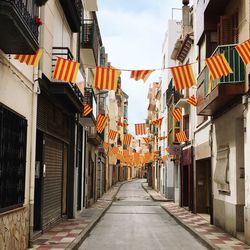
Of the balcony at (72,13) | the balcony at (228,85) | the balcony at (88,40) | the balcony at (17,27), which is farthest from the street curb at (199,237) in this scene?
the balcony at (88,40)

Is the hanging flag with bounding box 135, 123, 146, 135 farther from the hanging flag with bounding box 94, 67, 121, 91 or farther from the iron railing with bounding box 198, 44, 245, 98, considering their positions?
the hanging flag with bounding box 94, 67, 121, 91

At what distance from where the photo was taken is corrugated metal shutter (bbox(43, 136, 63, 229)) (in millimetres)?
15773

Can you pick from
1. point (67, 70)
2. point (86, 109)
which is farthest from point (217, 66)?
point (86, 109)

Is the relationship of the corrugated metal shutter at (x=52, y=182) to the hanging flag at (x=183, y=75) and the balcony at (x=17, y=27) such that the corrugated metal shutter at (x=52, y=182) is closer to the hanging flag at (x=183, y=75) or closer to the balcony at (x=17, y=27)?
the hanging flag at (x=183, y=75)

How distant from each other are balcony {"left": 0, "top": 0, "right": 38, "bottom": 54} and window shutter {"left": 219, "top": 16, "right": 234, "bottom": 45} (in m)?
7.58

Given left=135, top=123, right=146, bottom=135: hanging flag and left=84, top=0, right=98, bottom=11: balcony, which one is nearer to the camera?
left=84, top=0, right=98, bottom=11: balcony

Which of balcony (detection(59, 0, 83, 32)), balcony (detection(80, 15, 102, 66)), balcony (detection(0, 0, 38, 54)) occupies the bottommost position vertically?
balcony (detection(0, 0, 38, 54))

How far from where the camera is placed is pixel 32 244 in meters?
12.6

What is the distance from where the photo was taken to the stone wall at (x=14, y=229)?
32.1ft

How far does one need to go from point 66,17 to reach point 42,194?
22.1 ft

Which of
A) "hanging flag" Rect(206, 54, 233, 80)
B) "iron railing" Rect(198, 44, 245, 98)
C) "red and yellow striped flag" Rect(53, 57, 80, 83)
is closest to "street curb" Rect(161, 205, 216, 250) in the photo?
"hanging flag" Rect(206, 54, 233, 80)

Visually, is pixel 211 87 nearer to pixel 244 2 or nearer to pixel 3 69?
pixel 244 2

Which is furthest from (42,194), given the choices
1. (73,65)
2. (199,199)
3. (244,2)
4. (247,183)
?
(199,199)

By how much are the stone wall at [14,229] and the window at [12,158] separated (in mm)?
179
